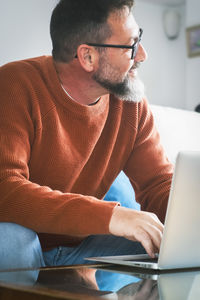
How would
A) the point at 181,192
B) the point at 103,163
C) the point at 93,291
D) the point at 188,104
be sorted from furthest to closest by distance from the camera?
the point at 188,104 → the point at 103,163 → the point at 181,192 → the point at 93,291

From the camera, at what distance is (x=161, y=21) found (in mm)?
5348

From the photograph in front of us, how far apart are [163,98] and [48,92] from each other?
412 cm

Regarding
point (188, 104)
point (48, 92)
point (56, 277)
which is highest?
point (48, 92)

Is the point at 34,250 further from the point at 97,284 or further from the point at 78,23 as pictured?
the point at 78,23

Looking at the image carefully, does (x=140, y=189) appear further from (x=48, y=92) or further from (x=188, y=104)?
(x=188, y=104)

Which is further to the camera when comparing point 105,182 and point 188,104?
point 188,104

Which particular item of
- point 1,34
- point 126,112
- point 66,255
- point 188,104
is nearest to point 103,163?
point 126,112

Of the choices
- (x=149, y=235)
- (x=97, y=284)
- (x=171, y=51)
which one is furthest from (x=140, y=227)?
(x=171, y=51)

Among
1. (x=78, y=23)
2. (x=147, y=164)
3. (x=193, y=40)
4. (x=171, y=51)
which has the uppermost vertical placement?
(x=78, y=23)

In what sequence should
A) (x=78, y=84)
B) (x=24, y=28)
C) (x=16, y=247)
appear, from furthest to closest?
(x=24, y=28) < (x=78, y=84) < (x=16, y=247)

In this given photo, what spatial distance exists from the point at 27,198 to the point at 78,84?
19.7 inches

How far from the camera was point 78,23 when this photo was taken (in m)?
1.46

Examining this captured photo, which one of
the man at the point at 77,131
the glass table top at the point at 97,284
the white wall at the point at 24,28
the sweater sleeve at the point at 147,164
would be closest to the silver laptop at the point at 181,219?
the glass table top at the point at 97,284

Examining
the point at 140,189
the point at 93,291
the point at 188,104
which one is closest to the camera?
the point at 93,291
